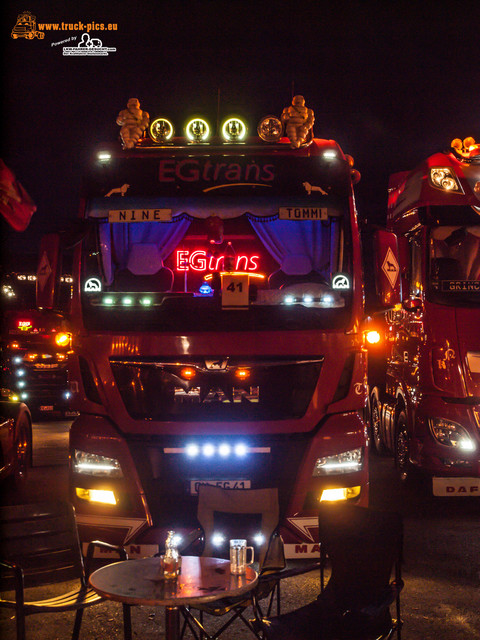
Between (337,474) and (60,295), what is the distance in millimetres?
2834

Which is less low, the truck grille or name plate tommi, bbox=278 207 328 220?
name plate tommi, bbox=278 207 328 220

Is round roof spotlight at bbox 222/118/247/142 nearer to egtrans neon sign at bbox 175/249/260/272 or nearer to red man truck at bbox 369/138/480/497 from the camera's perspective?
egtrans neon sign at bbox 175/249/260/272

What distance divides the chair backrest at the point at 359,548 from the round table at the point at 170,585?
2.34 ft

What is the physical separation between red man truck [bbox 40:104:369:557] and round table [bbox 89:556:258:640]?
1451mm

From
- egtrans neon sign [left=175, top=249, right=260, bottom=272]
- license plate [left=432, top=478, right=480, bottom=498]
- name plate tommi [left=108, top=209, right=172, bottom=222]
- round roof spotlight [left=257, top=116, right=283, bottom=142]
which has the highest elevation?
round roof spotlight [left=257, top=116, right=283, bottom=142]

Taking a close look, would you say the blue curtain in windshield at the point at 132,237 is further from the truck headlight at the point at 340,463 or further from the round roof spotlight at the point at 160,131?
the truck headlight at the point at 340,463

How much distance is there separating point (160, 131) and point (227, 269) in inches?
58.0

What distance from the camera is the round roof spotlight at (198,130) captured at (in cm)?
648

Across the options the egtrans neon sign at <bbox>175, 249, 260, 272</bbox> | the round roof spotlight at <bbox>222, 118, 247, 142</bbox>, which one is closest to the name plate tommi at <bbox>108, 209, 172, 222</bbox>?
the egtrans neon sign at <bbox>175, 249, 260, 272</bbox>

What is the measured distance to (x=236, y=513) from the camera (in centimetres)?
534

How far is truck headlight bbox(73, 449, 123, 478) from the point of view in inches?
217

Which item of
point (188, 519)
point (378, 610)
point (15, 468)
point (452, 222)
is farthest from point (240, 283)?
point (15, 468)

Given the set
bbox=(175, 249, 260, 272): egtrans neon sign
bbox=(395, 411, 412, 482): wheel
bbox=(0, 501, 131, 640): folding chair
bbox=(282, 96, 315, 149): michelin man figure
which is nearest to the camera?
bbox=(0, 501, 131, 640): folding chair

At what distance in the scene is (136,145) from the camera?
642 cm
